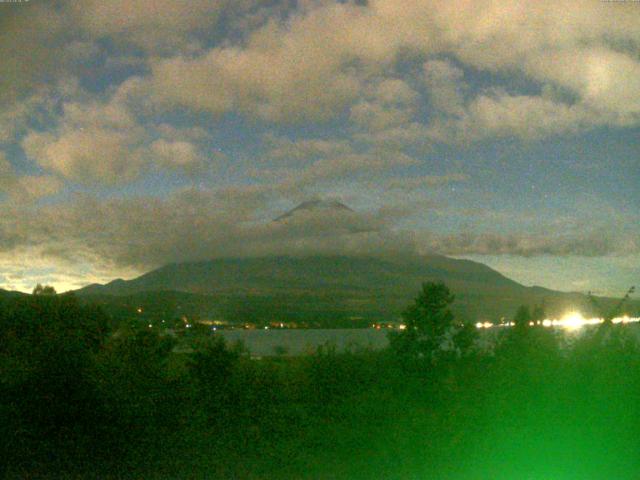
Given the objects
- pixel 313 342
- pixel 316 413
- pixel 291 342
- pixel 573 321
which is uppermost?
pixel 573 321

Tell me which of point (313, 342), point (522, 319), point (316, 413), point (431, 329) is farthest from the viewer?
point (431, 329)

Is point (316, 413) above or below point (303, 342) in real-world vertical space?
below

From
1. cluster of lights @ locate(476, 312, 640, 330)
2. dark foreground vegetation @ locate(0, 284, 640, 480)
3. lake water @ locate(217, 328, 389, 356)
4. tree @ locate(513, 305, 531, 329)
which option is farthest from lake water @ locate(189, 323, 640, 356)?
tree @ locate(513, 305, 531, 329)

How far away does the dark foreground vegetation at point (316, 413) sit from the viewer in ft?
33.1

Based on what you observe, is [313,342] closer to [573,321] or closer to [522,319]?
[522,319]

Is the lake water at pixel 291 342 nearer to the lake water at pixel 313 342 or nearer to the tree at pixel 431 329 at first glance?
the lake water at pixel 313 342

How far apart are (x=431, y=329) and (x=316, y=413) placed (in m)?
14.4

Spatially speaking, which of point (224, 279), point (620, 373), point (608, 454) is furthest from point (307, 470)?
point (224, 279)

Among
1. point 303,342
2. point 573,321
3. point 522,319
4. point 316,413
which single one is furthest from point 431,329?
point 316,413

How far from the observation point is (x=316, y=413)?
1248 cm

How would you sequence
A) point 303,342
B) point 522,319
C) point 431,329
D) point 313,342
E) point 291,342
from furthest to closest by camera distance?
Result: point 431,329 → point 522,319 → point 291,342 → point 303,342 → point 313,342

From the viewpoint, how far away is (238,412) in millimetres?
12453

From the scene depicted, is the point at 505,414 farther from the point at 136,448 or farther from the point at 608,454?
the point at 136,448

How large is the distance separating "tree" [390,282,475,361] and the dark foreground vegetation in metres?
3.53
